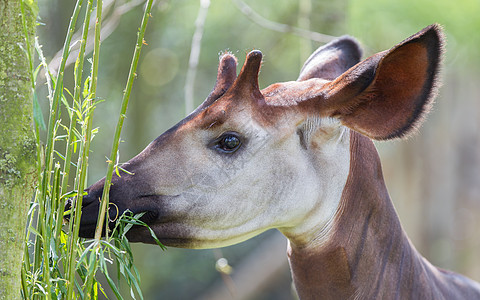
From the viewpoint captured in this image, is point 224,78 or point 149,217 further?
point 224,78

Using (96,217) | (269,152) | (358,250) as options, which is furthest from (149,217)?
(358,250)

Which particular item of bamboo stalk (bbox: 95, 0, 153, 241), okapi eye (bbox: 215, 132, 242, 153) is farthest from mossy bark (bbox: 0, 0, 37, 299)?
okapi eye (bbox: 215, 132, 242, 153)

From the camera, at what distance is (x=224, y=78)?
7.04 ft

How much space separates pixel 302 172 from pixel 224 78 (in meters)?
0.41

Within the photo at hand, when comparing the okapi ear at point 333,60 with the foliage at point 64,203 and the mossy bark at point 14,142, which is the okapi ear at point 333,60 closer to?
the foliage at point 64,203

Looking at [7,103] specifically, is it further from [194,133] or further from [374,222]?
[374,222]

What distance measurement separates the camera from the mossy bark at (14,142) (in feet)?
4.65

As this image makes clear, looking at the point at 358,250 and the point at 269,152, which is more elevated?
the point at 269,152

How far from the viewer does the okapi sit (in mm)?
1907

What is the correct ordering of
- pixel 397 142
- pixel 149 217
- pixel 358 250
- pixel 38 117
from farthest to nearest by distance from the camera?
pixel 397 142
pixel 358 250
pixel 149 217
pixel 38 117

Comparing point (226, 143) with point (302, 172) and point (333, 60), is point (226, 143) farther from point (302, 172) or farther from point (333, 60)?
point (333, 60)

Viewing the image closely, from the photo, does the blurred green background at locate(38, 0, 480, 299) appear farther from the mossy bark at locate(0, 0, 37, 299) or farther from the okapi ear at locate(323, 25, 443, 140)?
the mossy bark at locate(0, 0, 37, 299)

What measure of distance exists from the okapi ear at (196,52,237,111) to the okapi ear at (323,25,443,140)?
33 cm

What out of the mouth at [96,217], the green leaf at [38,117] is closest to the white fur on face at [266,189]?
the mouth at [96,217]
